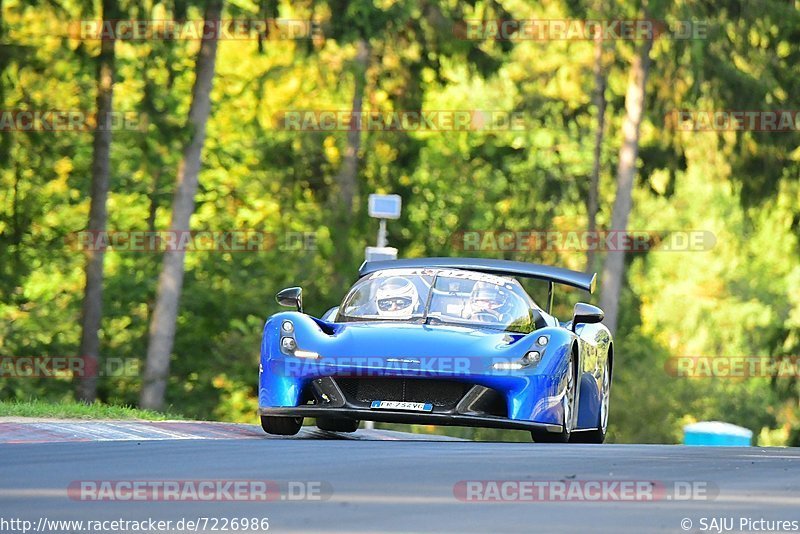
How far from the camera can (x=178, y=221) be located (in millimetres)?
32500

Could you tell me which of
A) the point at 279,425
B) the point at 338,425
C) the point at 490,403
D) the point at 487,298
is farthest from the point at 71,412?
the point at 490,403

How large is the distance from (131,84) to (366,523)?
38.5 m

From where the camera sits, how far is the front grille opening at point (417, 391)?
14.0 m

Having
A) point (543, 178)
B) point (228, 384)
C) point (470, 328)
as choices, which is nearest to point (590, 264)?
point (543, 178)

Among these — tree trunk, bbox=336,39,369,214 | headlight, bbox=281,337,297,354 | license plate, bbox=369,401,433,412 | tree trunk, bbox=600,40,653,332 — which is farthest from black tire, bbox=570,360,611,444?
tree trunk, bbox=336,39,369,214

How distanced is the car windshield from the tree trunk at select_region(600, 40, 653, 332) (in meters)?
25.5

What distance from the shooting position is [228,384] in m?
41.9

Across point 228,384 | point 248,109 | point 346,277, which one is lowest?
point 228,384

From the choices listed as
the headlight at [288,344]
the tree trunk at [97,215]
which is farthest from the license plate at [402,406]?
the tree trunk at [97,215]

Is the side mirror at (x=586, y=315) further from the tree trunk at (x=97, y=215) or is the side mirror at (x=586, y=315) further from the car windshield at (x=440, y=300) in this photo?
the tree trunk at (x=97, y=215)

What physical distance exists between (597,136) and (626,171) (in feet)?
9.71

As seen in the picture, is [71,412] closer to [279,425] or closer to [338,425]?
[338,425]

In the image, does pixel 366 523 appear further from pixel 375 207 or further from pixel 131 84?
pixel 131 84

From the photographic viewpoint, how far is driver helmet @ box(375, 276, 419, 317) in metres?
15.2
